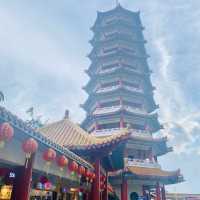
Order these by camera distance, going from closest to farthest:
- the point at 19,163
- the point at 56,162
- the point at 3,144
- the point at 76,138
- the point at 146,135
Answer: the point at 3,144, the point at 19,163, the point at 56,162, the point at 76,138, the point at 146,135

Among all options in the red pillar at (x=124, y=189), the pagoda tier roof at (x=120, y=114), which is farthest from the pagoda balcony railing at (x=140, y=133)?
the red pillar at (x=124, y=189)

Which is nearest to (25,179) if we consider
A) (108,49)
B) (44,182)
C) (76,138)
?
(44,182)

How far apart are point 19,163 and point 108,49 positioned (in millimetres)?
22220

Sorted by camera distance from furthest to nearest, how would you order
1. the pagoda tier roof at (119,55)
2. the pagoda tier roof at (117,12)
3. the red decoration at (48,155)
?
the pagoda tier roof at (117,12)
the pagoda tier roof at (119,55)
the red decoration at (48,155)

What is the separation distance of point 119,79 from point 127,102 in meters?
2.51

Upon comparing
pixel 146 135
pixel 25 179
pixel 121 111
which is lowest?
pixel 25 179

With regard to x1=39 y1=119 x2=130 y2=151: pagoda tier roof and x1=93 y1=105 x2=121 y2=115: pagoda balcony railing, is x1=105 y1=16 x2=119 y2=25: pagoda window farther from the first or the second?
x1=39 y1=119 x2=130 y2=151: pagoda tier roof

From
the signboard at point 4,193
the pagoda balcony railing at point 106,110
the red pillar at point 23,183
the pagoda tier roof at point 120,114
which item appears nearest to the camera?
the red pillar at point 23,183

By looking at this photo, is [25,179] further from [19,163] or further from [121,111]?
[121,111]

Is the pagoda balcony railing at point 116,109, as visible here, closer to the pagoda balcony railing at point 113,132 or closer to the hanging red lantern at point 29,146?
the pagoda balcony railing at point 113,132

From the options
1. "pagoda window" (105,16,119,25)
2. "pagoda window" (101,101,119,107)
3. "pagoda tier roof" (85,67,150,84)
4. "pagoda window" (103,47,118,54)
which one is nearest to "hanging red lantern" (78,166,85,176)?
"pagoda window" (101,101,119,107)

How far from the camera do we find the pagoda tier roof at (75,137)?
7.39 metres

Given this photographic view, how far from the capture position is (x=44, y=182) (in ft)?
22.1

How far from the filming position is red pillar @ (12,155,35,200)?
15.0ft
